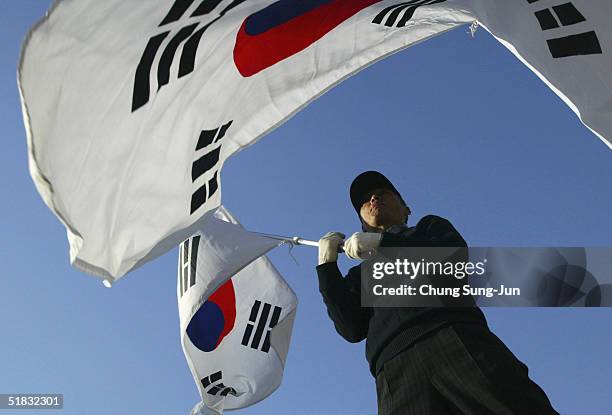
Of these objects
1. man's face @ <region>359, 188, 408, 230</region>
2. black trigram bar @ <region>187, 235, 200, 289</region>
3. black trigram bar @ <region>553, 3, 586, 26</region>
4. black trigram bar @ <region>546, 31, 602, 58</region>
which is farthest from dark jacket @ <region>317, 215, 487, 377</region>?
black trigram bar @ <region>187, 235, 200, 289</region>

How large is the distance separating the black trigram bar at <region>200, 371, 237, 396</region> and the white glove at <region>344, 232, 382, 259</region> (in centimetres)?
202

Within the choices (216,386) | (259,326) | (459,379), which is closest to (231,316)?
(259,326)

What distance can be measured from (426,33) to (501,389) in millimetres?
Answer: 1855

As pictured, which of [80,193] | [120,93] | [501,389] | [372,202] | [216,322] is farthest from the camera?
[216,322]

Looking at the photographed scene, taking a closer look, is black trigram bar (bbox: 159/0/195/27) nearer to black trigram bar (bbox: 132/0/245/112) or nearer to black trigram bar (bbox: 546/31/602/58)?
black trigram bar (bbox: 132/0/245/112)

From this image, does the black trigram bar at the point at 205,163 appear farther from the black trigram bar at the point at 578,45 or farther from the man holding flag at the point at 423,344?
the black trigram bar at the point at 578,45

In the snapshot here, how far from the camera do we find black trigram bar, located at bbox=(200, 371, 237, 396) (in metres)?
4.89

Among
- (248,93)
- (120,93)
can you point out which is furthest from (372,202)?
(120,93)

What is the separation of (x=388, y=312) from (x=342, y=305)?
0.26 m

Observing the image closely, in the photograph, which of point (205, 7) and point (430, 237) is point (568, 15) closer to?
point (430, 237)

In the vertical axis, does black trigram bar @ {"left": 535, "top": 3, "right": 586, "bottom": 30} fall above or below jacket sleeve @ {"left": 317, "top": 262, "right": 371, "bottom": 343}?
above

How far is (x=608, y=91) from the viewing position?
3.12 meters

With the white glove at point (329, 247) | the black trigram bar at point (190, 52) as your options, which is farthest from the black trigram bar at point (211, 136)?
the white glove at point (329, 247)

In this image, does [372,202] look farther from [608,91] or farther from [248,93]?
[608,91]
